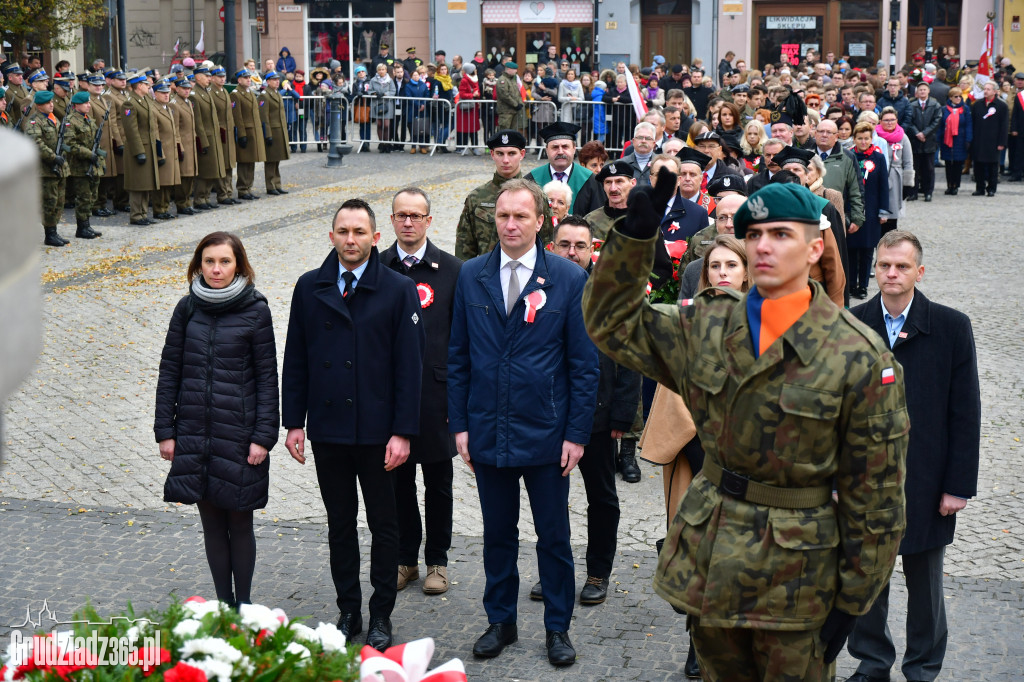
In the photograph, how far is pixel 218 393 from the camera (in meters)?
5.52

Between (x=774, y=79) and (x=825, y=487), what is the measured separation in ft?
74.8

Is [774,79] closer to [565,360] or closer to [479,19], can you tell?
[479,19]

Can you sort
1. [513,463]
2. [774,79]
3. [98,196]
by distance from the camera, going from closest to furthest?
[513,463] → [98,196] → [774,79]

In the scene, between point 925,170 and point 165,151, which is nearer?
point 165,151

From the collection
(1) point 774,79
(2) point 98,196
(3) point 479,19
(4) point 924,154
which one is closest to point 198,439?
(2) point 98,196

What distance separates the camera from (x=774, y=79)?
25.2 meters

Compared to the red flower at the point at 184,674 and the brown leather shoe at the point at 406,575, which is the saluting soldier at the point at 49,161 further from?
the red flower at the point at 184,674

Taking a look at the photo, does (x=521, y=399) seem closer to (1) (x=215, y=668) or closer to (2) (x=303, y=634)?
(2) (x=303, y=634)

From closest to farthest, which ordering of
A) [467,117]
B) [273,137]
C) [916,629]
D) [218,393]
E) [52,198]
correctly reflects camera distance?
[916,629] < [218,393] < [52,198] < [273,137] < [467,117]

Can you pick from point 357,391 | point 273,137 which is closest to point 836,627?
point 357,391

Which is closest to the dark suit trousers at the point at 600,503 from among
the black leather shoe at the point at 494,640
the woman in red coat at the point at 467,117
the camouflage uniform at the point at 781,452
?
the black leather shoe at the point at 494,640

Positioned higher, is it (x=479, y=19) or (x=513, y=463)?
(x=479, y=19)

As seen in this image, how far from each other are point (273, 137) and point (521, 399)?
16.8 metres

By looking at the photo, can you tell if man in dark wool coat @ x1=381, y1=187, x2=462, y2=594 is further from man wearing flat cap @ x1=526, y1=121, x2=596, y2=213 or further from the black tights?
man wearing flat cap @ x1=526, y1=121, x2=596, y2=213
